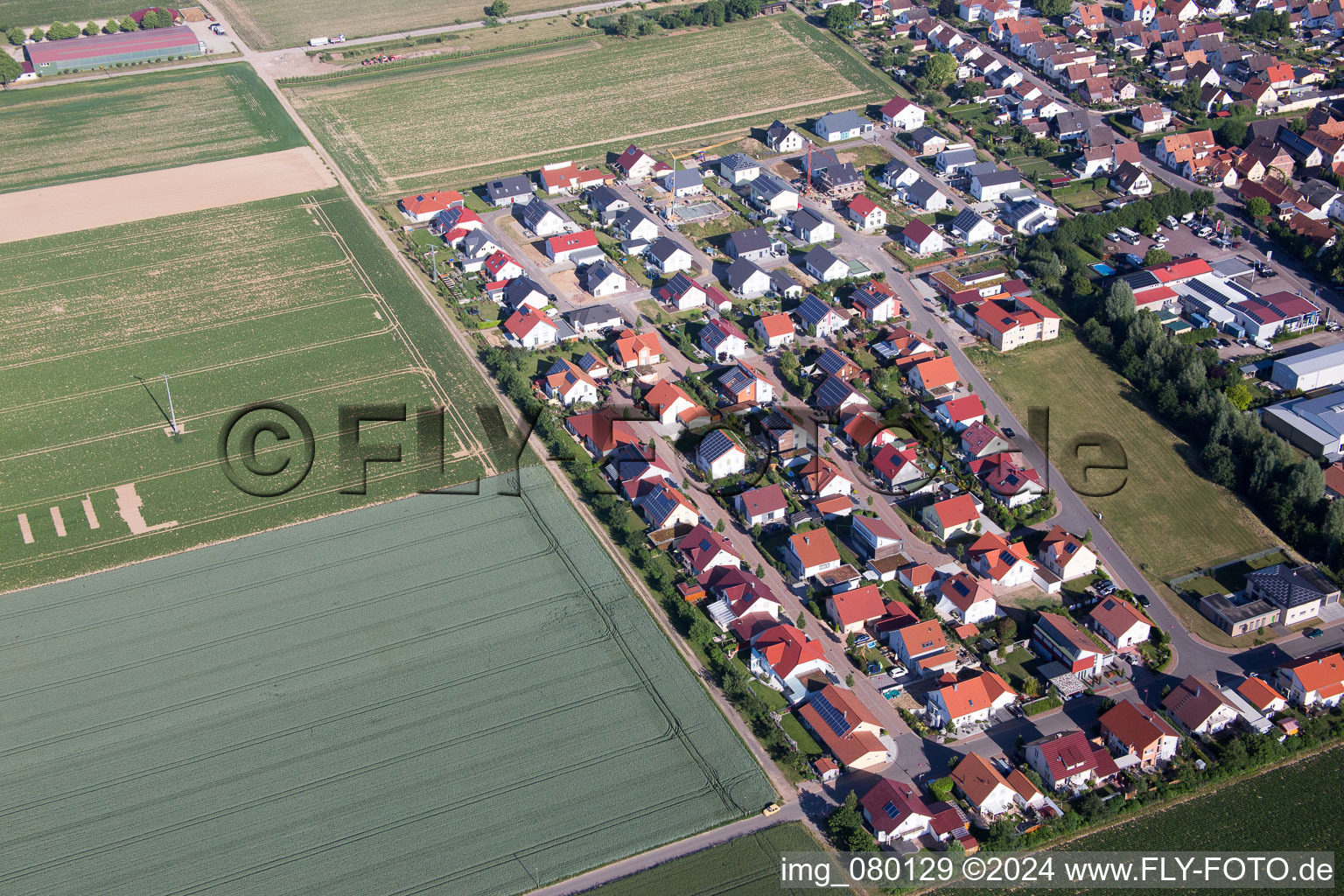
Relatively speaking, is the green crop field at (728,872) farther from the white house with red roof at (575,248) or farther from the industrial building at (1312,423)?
the white house with red roof at (575,248)

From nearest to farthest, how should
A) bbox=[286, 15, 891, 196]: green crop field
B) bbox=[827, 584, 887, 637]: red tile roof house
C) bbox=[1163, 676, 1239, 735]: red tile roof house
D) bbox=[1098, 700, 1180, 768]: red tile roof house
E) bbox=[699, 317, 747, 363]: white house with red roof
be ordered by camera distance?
bbox=[1098, 700, 1180, 768]: red tile roof house < bbox=[1163, 676, 1239, 735]: red tile roof house < bbox=[827, 584, 887, 637]: red tile roof house < bbox=[699, 317, 747, 363]: white house with red roof < bbox=[286, 15, 891, 196]: green crop field

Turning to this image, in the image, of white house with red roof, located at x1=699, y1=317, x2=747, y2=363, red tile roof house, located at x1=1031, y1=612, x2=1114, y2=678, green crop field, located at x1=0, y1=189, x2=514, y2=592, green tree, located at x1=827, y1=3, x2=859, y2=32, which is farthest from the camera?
green tree, located at x1=827, y1=3, x2=859, y2=32

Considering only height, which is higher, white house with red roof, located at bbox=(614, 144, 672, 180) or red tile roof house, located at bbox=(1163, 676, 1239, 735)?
white house with red roof, located at bbox=(614, 144, 672, 180)

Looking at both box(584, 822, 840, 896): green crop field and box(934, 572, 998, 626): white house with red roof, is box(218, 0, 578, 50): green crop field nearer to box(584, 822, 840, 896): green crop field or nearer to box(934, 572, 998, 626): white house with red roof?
box(934, 572, 998, 626): white house with red roof

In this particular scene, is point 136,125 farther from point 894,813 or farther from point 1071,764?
point 1071,764

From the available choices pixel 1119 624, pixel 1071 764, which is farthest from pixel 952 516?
pixel 1071 764

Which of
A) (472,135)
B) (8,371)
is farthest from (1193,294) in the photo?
(8,371)

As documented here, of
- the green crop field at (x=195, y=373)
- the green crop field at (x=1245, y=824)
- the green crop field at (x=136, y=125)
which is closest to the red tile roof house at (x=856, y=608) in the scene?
the green crop field at (x=1245, y=824)

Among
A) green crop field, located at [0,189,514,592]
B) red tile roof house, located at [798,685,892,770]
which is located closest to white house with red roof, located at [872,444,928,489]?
red tile roof house, located at [798,685,892,770]
